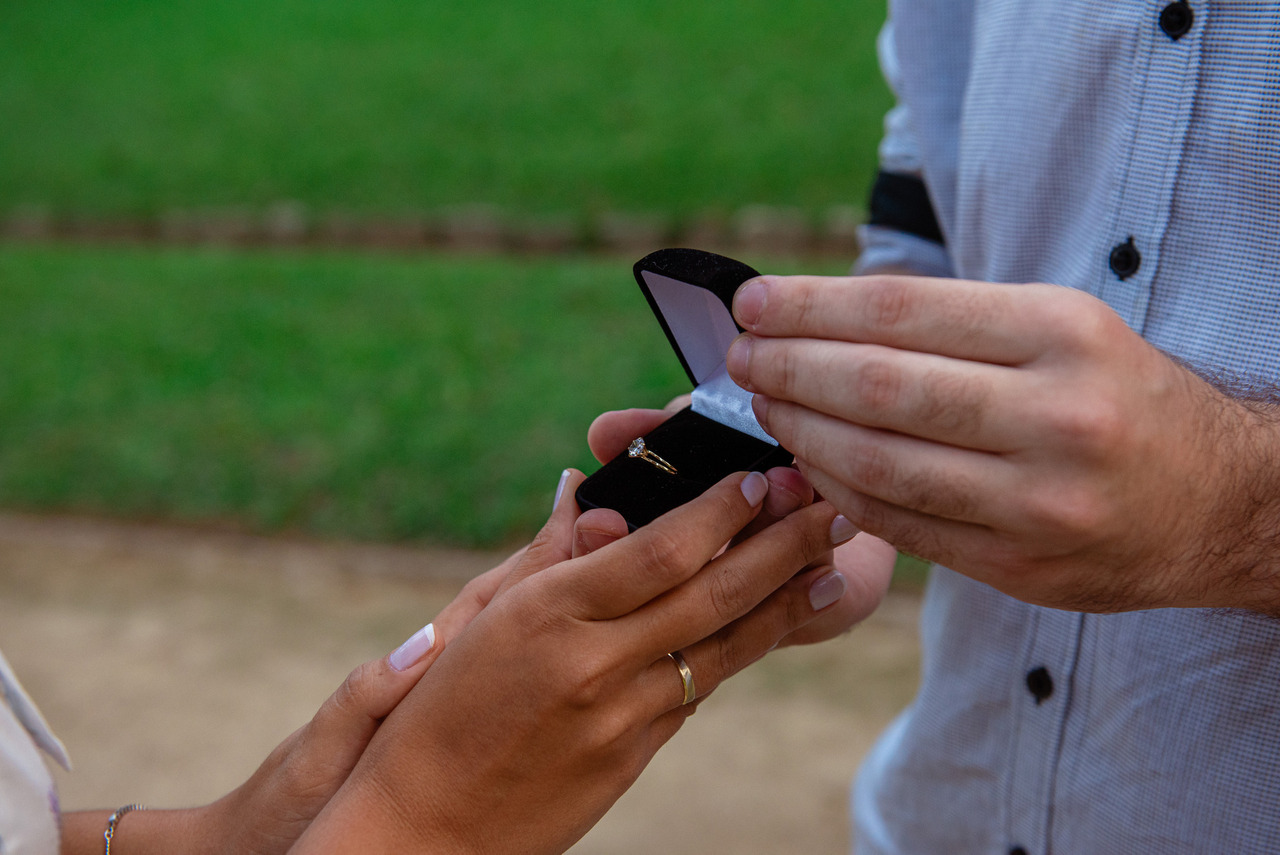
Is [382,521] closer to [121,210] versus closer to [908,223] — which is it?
[908,223]

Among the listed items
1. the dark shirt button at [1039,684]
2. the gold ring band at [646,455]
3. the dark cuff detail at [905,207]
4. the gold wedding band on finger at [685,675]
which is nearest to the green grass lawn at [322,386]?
the dark cuff detail at [905,207]

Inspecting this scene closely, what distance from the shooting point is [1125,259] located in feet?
4.23

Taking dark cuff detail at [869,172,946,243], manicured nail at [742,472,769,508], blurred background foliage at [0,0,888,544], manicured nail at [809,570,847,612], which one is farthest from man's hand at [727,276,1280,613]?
blurred background foliage at [0,0,888,544]

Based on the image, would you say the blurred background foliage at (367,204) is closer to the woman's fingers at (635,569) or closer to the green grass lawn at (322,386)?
the green grass lawn at (322,386)

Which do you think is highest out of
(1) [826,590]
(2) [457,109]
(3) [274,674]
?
(2) [457,109]

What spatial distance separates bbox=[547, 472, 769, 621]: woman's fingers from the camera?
3.47 ft

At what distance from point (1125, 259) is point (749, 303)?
61cm

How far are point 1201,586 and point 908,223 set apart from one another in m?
0.96

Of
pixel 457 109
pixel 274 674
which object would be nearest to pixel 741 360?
pixel 274 674

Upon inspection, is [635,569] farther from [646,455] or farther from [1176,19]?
[1176,19]

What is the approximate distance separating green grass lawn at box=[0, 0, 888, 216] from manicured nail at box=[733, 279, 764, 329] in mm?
7271

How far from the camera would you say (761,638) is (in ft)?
3.99

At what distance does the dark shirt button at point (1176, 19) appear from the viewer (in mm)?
1221

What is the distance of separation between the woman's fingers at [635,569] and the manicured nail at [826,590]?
0.64ft
